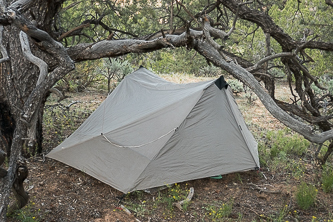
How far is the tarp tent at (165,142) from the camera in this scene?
14.3ft

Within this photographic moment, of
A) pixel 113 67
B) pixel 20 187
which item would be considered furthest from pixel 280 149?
pixel 113 67

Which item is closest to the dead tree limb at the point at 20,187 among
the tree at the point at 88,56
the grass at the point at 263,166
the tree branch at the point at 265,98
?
the tree at the point at 88,56

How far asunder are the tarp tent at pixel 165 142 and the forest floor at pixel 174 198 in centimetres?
16

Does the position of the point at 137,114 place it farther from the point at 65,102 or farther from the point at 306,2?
the point at 306,2

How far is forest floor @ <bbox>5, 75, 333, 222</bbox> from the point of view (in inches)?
149

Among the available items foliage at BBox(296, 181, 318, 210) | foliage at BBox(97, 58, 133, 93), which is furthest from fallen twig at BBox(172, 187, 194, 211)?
foliage at BBox(97, 58, 133, 93)

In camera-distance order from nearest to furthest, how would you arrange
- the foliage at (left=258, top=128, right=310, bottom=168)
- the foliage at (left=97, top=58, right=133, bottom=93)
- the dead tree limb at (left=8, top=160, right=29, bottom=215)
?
the dead tree limb at (left=8, top=160, right=29, bottom=215)
the foliage at (left=258, top=128, right=310, bottom=168)
the foliage at (left=97, top=58, right=133, bottom=93)

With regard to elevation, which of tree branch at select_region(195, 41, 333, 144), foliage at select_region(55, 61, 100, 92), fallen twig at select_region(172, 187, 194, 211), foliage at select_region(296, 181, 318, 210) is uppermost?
tree branch at select_region(195, 41, 333, 144)

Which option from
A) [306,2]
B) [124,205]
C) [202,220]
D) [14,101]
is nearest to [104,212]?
[124,205]

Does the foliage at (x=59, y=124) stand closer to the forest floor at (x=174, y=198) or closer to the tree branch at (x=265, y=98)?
the forest floor at (x=174, y=198)

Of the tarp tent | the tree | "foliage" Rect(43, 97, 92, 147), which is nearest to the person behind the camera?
the tree

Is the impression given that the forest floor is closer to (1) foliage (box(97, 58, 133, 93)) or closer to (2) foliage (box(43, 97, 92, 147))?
(2) foliage (box(43, 97, 92, 147))

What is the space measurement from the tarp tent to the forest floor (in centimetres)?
16

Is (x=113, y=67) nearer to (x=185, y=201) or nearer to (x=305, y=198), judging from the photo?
(x=185, y=201)
